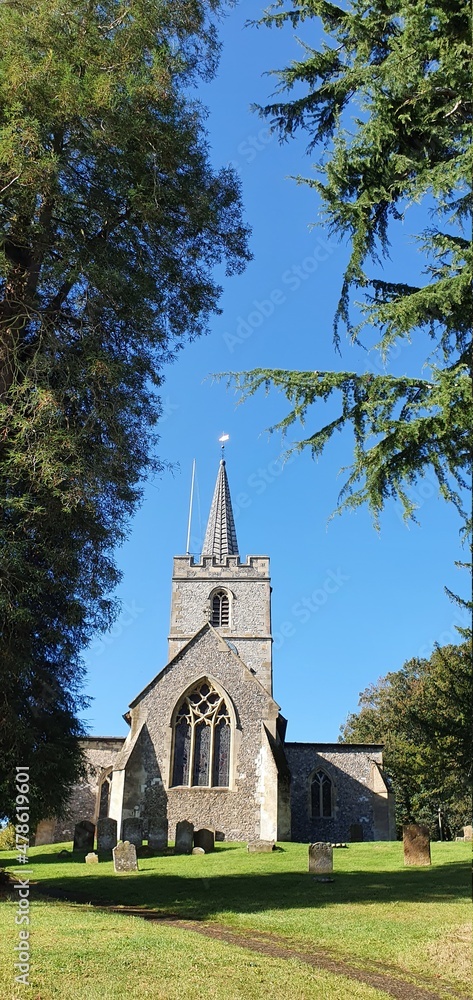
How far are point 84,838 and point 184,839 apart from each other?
154 inches

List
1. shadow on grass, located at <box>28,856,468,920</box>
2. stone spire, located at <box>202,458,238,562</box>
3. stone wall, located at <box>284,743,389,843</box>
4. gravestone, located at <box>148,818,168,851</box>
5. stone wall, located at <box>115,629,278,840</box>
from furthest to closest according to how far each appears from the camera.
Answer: stone spire, located at <box>202,458,238,562</box> < stone wall, located at <box>284,743,389,843</box> < stone wall, located at <box>115,629,278,840</box> < gravestone, located at <box>148,818,168,851</box> < shadow on grass, located at <box>28,856,468,920</box>

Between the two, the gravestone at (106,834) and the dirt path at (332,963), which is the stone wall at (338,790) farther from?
the dirt path at (332,963)

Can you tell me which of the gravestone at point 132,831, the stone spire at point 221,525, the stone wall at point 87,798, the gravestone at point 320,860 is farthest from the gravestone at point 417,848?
the stone spire at point 221,525

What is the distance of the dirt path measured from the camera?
5.81 m

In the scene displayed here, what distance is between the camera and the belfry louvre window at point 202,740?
75.6 feet

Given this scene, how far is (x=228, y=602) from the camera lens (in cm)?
3709

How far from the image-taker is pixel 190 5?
11.2m

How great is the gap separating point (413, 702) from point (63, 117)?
32299 millimetres

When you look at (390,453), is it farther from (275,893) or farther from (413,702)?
(413,702)

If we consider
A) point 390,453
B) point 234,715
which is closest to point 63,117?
point 390,453

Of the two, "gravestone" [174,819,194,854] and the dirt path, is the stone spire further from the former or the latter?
the dirt path

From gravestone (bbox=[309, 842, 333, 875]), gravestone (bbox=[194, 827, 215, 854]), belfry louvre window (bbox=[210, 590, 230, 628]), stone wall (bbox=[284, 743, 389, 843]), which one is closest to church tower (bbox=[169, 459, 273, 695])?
belfry louvre window (bbox=[210, 590, 230, 628])

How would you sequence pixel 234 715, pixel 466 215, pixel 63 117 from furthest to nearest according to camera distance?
pixel 234 715 → pixel 63 117 → pixel 466 215

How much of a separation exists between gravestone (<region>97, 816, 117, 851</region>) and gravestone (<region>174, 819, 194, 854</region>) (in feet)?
7.03
